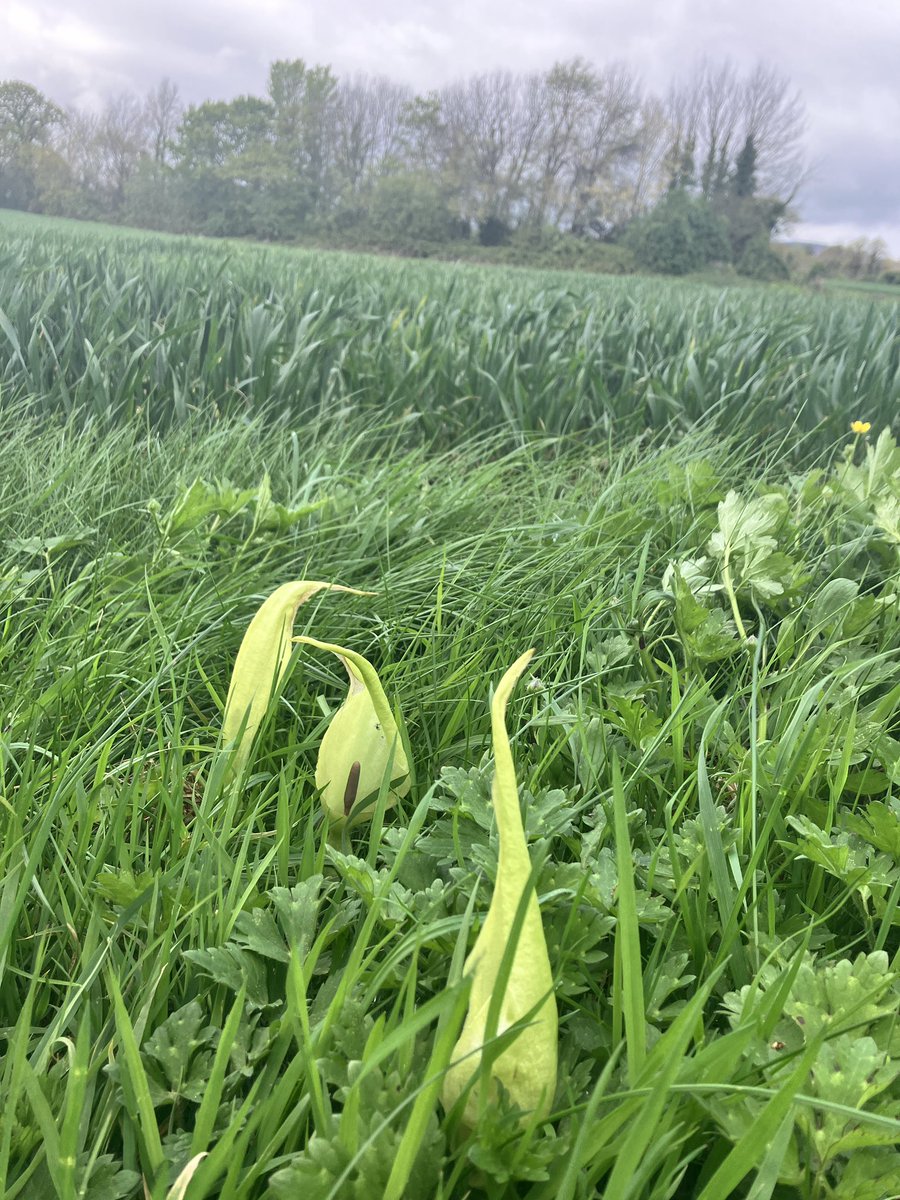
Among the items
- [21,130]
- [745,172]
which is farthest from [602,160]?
[21,130]

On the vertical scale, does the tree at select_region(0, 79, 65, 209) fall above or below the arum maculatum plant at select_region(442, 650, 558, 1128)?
above

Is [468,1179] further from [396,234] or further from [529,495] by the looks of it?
[396,234]

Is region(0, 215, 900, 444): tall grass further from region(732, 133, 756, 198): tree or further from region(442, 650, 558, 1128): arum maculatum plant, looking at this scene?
region(732, 133, 756, 198): tree

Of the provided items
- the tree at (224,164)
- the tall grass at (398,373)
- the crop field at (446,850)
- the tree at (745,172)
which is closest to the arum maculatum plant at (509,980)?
the crop field at (446,850)

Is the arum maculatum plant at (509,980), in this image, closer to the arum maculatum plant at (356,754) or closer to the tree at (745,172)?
the arum maculatum plant at (356,754)

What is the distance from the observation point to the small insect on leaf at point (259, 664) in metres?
0.87

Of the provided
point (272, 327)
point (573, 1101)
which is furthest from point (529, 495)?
point (573, 1101)

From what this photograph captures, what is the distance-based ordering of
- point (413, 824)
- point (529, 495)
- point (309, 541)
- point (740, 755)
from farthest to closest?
point (529, 495)
point (309, 541)
point (740, 755)
point (413, 824)

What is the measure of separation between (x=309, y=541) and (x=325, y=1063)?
1223mm

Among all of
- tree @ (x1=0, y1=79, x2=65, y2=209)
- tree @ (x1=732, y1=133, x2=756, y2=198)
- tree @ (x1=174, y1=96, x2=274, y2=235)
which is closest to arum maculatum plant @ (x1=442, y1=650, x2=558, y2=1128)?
tree @ (x1=0, y1=79, x2=65, y2=209)

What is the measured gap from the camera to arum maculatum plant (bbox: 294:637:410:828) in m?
0.84

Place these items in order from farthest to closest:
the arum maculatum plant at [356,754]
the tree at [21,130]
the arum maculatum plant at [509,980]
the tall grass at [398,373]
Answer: the tree at [21,130] < the tall grass at [398,373] < the arum maculatum plant at [356,754] < the arum maculatum plant at [509,980]

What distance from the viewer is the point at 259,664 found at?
0.90 metres

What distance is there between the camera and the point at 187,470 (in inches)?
80.4
